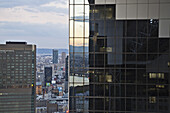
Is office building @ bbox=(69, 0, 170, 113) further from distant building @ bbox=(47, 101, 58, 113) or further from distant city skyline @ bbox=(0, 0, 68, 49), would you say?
distant city skyline @ bbox=(0, 0, 68, 49)

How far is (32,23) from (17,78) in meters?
79.8

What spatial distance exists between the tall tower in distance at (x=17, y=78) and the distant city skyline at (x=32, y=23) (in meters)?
49.7

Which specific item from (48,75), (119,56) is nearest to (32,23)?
(48,75)

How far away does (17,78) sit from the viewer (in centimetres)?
10788

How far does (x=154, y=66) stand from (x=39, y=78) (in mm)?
111070

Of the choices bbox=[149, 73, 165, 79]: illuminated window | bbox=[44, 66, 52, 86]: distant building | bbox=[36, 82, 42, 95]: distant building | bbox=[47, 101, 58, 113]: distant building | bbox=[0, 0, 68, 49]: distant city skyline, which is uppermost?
bbox=[0, 0, 68, 49]: distant city skyline

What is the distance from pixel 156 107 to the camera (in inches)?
500

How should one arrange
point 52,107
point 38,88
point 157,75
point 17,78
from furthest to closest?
point 38,88, point 17,78, point 52,107, point 157,75

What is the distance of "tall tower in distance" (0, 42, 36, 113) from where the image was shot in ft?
324

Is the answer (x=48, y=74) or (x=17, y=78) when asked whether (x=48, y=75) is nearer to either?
(x=48, y=74)

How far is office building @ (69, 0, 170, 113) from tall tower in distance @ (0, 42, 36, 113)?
90.2m

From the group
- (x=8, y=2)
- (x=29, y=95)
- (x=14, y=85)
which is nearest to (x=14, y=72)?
(x=14, y=85)

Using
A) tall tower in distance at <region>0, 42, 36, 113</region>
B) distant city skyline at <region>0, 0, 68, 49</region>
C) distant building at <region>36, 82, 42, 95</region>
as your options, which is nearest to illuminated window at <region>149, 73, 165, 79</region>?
tall tower in distance at <region>0, 42, 36, 113</region>

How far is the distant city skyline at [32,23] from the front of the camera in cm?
16400
